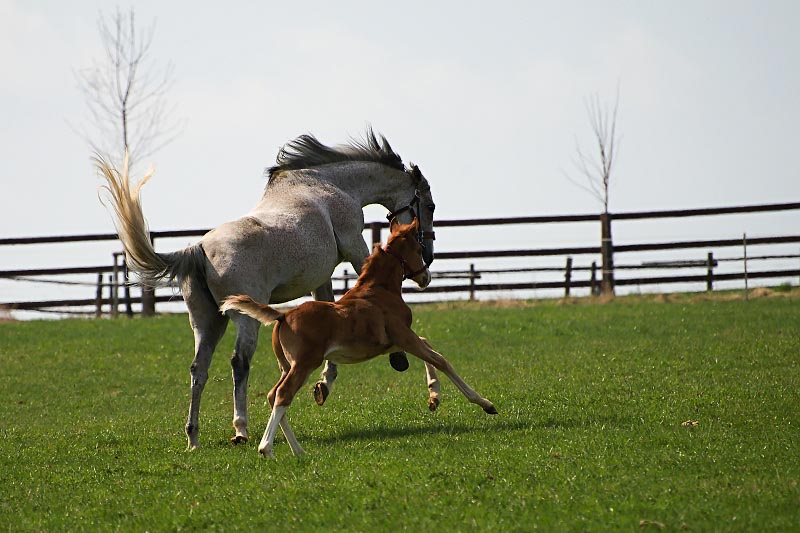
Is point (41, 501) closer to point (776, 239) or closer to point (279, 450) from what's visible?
point (279, 450)

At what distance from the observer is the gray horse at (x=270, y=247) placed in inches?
350

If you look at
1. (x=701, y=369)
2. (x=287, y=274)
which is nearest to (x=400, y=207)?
(x=287, y=274)

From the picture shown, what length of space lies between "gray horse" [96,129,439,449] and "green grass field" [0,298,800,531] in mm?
839

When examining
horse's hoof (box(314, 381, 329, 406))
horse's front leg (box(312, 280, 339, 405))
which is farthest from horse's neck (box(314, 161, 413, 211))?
horse's hoof (box(314, 381, 329, 406))

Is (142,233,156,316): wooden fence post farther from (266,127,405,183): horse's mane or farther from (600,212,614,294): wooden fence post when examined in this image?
(266,127,405,183): horse's mane

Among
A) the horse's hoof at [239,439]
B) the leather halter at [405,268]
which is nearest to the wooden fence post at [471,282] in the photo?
the leather halter at [405,268]

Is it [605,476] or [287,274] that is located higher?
[287,274]

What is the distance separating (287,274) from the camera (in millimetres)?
9406

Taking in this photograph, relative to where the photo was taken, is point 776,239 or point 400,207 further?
point 776,239

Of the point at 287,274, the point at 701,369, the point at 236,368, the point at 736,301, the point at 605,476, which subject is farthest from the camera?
the point at 736,301

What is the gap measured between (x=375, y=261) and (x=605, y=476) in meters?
3.19

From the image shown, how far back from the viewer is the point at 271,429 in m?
7.61

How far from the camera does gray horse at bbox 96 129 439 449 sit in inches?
350

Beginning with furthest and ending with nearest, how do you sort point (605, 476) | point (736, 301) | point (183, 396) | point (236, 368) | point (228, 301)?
point (736, 301) → point (183, 396) → point (236, 368) → point (228, 301) → point (605, 476)
